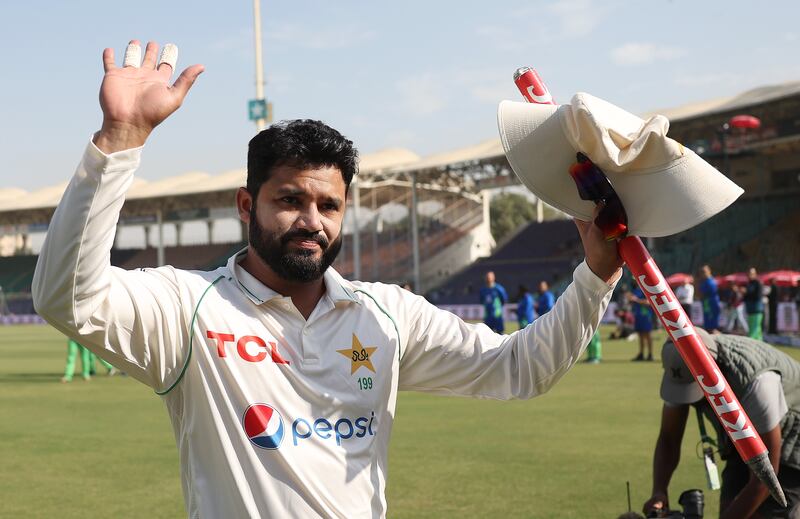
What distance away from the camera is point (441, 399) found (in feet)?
44.6

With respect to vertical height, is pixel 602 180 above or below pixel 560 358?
above

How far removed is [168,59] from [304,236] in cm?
59

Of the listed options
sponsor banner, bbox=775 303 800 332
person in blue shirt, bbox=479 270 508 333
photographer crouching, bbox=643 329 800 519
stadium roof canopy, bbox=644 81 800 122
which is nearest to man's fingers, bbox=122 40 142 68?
photographer crouching, bbox=643 329 800 519

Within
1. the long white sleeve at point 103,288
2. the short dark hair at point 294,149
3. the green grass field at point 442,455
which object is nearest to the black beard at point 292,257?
the short dark hair at point 294,149

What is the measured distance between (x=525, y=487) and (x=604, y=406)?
502 centimetres

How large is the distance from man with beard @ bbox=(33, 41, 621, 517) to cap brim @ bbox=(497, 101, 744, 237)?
0.49 feet

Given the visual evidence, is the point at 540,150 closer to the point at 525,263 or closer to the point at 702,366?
the point at 702,366

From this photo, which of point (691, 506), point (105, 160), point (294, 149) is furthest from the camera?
point (691, 506)

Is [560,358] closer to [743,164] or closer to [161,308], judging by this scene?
[161,308]

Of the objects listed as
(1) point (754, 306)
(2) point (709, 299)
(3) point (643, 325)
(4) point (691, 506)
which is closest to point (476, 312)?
(1) point (754, 306)

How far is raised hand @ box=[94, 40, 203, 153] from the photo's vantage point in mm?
2223

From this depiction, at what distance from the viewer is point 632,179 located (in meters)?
2.62

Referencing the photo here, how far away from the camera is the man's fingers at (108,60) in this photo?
7.72ft

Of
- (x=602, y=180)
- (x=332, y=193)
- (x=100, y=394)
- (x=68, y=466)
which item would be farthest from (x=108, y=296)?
(x=100, y=394)
